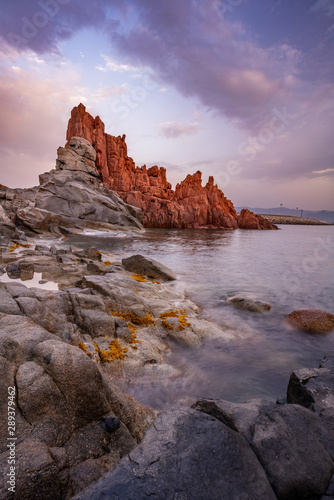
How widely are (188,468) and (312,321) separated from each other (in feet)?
26.9

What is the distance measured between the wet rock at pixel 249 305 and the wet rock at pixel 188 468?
7.85 metres

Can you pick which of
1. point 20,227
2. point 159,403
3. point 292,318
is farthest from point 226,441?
point 20,227

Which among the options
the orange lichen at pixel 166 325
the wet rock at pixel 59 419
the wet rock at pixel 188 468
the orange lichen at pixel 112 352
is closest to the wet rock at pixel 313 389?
the wet rock at pixel 188 468

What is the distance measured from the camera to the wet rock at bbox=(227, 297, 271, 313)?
997 cm

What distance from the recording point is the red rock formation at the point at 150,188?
252 ft

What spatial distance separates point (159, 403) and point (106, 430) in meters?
1.98

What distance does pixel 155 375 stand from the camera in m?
5.39

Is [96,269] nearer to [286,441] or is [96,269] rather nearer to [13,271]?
[13,271]

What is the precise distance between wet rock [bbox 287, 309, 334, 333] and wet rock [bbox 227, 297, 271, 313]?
1.13 metres

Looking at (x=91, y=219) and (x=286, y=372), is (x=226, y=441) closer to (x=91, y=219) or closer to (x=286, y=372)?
(x=286, y=372)

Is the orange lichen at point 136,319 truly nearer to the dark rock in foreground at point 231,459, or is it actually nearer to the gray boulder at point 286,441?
the gray boulder at point 286,441

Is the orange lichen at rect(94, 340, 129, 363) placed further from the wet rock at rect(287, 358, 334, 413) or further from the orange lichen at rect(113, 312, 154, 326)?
the wet rock at rect(287, 358, 334, 413)

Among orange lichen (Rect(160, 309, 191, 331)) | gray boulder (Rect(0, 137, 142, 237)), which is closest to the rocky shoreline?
orange lichen (Rect(160, 309, 191, 331))

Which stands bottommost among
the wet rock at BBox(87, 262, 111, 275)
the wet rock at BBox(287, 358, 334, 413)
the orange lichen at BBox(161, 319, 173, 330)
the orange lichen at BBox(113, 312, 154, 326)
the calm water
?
the calm water
